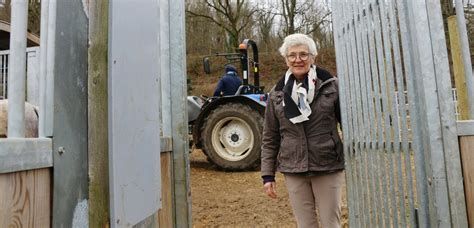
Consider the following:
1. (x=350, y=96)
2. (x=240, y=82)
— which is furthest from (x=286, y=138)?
(x=240, y=82)

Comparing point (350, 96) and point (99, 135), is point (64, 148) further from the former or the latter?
point (350, 96)

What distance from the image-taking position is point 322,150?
2096mm

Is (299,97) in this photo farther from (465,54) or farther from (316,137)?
(465,54)

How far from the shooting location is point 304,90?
7.11ft

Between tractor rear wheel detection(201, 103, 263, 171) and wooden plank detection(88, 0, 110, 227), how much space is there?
4.53 meters

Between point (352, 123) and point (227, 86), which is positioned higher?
point (227, 86)

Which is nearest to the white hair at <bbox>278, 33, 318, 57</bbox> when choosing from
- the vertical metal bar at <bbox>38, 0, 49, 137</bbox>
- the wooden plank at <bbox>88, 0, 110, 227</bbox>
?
the wooden plank at <bbox>88, 0, 110, 227</bbox>

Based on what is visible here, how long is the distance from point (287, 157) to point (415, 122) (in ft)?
2.68

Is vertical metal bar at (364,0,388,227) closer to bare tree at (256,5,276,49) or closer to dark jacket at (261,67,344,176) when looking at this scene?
dark jacket at (261,67,344,176)

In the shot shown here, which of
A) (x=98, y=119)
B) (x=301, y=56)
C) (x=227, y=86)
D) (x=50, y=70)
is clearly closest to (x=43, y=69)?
(x=50, y=70)

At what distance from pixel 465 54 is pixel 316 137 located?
0.86 metres

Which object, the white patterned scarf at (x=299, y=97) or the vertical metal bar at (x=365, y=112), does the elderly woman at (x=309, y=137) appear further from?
the vertical metal bar at (x=365, y=112)

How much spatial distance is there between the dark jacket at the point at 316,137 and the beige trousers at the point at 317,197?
0.08m

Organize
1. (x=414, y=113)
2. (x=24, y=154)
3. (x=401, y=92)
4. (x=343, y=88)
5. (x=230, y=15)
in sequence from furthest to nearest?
(x=230, y=15) → (x=343, y=88) → (x=401, y=92) → (x=414, y=113) → (x=24, y=154)
